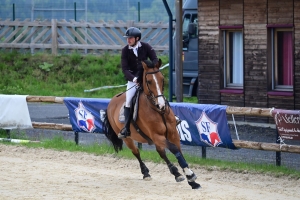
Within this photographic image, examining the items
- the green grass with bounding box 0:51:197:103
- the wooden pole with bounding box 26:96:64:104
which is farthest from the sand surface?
the green grass with bounding box 0:51:197:103

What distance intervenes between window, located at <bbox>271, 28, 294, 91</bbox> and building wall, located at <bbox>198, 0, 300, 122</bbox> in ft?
0.86

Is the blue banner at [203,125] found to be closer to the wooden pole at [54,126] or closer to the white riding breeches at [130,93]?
the white riding breeches at [130,93]

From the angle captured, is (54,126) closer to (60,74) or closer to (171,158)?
(171,158)

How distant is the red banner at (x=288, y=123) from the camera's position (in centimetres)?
1274

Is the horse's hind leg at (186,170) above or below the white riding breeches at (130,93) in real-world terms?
below

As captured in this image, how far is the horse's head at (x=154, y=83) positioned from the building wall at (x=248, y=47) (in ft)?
26.8

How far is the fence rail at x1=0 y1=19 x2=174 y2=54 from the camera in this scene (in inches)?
1204

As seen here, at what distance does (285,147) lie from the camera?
13.0 metres

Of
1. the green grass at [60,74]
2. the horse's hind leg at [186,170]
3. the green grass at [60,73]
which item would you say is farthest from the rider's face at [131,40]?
the green grass at [60,73]

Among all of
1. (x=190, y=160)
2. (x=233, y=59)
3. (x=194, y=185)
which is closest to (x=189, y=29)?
(x=233, y=59)

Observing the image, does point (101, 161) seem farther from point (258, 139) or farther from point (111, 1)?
point (111, 1)

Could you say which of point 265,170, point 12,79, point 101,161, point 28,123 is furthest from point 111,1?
point 265,170

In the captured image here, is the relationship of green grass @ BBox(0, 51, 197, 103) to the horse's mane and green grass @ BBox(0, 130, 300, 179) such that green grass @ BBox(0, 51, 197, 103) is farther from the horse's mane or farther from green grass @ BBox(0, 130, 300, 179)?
the horse's mane

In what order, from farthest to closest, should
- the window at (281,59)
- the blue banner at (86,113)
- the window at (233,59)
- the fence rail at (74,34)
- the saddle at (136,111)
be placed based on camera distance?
the fence rail at (74,34) < the window at (233,59) < the window at (281,59) < the blue banner at (86,113) < the saddle at (136,111)
